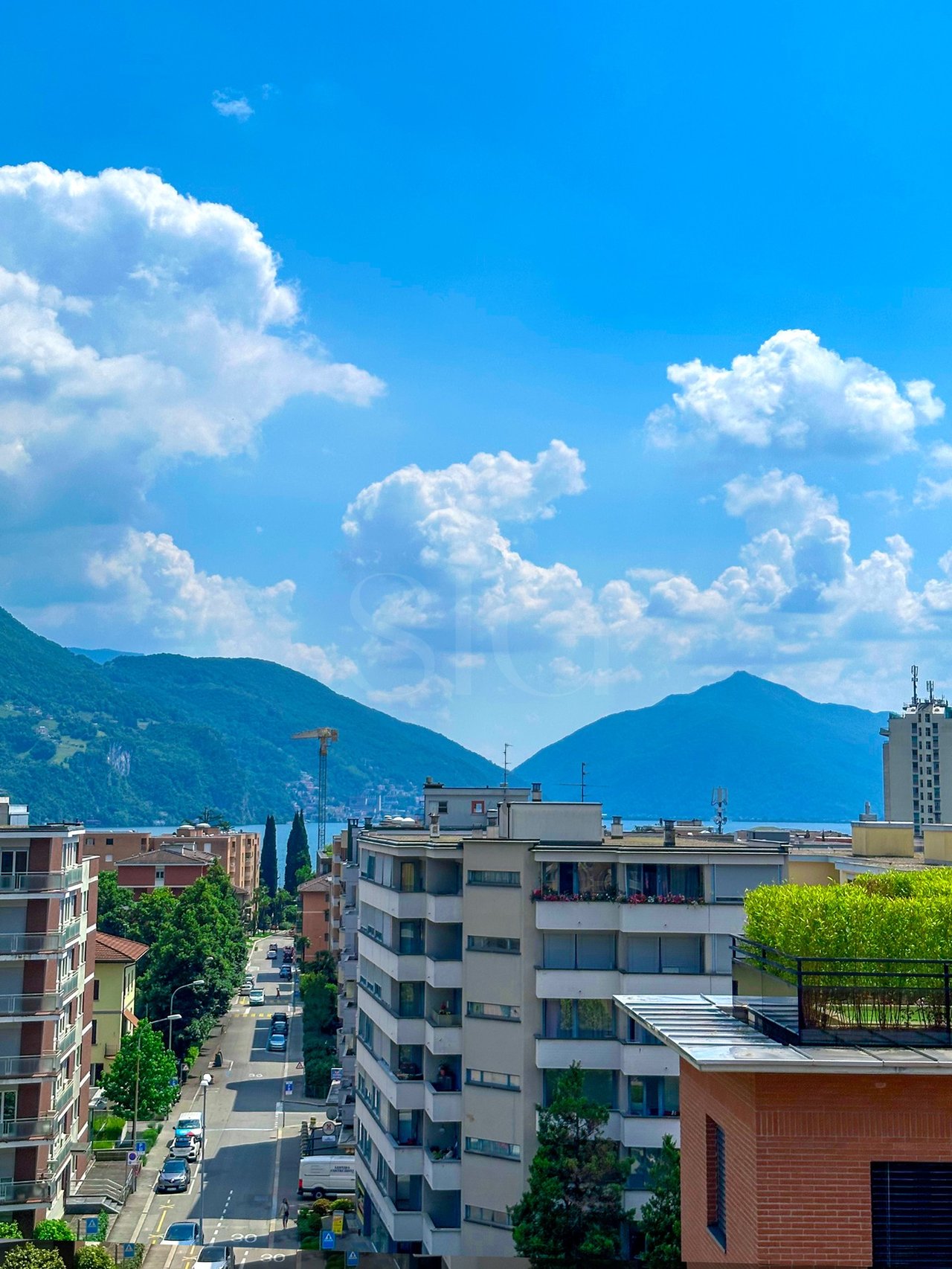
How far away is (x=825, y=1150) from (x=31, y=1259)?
39313mm

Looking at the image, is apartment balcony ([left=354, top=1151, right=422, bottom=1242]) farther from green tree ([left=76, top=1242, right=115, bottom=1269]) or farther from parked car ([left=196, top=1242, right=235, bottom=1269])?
green tree ([left=76, top=1242, right=115, bottom=1269])

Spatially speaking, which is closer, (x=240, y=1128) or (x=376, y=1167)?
(x=376, y=1167)

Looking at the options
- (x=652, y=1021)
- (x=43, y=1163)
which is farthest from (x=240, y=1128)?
(x=652, y=1021)

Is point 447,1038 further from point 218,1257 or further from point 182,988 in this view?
point 182,988

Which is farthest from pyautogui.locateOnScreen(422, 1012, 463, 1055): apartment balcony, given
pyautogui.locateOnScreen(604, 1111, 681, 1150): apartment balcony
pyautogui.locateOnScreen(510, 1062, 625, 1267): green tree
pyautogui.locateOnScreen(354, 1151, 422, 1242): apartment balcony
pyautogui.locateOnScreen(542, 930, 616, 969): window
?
pyautogui.locateOnScreen(604, 1111, 681, 1150): apartment balcony

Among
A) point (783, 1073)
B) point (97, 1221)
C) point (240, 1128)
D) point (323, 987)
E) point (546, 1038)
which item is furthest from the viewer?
point (323, 987)

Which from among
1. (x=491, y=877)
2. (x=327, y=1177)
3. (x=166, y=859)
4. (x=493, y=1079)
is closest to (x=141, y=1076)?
(x=327, y=1177)

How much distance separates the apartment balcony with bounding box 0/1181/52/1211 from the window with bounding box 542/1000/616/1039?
75.9ft

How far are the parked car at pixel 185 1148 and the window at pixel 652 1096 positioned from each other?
125 ft

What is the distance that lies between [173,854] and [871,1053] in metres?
125

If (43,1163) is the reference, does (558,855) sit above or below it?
above

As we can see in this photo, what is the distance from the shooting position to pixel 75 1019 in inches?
2170

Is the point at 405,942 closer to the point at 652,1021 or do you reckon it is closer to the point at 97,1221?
the point at 97,1221

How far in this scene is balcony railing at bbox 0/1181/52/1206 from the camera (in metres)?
47.8
